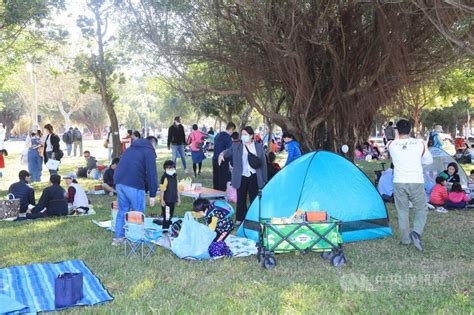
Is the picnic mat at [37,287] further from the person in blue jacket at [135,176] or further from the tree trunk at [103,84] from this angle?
the tree trunk at [103,84]

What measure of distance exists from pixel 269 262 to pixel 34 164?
10.8 meters

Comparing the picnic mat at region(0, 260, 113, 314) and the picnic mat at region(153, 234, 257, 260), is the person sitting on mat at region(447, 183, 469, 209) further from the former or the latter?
the picnic mat at region(0, 260, 113, 314)

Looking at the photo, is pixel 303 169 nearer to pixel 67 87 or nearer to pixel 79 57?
pixel 79 57

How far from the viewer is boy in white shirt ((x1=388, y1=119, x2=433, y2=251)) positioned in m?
6.93

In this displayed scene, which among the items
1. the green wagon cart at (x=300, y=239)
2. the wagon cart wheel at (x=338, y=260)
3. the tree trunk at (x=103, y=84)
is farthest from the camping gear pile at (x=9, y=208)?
the tree trunk at (x=103, y=84)

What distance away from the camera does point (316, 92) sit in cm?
1394

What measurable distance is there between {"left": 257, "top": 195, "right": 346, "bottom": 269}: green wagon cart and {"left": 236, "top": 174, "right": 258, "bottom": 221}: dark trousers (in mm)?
2224

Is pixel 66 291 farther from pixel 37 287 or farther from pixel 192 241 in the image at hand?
pixel 192 241

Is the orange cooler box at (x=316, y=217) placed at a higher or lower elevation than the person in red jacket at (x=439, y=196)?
higher

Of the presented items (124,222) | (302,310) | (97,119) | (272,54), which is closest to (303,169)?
(124,222)

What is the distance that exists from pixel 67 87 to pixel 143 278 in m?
45.3

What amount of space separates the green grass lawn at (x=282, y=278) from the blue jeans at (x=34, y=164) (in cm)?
697

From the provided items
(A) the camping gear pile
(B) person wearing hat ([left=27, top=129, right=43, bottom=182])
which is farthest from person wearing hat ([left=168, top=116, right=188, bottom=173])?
(A) the camping gear pile

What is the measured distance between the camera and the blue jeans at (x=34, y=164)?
1445 cm
